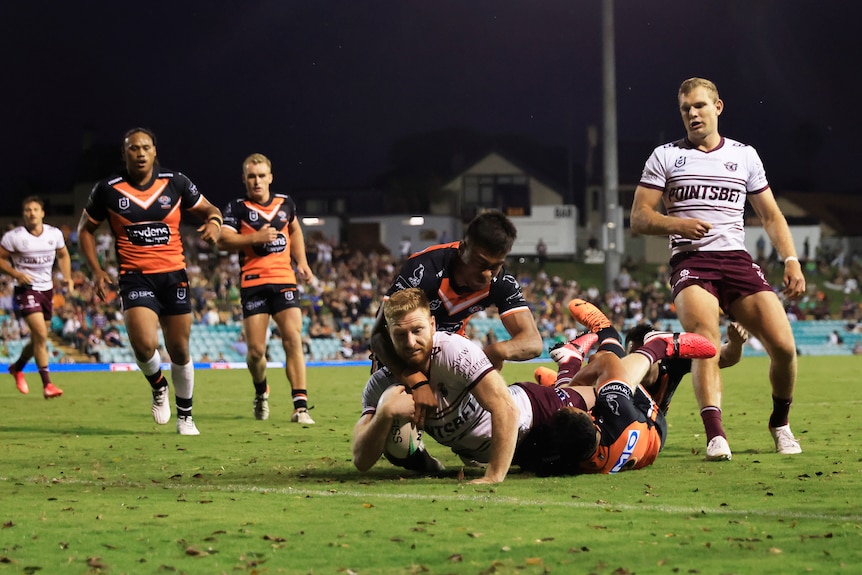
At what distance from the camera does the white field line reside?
Result: 17.2 ft

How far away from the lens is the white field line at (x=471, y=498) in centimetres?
524

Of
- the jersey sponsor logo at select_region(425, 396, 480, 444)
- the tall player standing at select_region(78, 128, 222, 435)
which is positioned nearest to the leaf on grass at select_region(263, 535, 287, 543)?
the jersey sponsor logo at select_region(425, 396, 480, 444)

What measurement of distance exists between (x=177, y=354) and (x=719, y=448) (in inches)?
191

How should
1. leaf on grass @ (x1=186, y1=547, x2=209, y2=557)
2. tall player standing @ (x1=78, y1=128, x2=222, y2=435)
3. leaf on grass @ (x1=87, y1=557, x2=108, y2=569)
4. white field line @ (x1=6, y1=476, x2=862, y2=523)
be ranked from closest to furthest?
leaf on grass @ (x1=87, y1=557, x2=108, y2=569) < leaf on grass @ (x1=186, y1=547, x2=209, y2=557) < white field line @ (x1=6, y1=476, x2=862, y2=523) < tall player standing @ (x1=78, y1=128, x2=222, y2=435)

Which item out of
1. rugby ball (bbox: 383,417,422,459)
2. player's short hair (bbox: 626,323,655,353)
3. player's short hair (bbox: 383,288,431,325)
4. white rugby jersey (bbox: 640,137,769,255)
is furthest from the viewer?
player's short hair (bbox: 626,323,655,353)

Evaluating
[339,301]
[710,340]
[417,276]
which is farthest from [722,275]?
[339,301]

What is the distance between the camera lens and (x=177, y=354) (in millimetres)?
10180

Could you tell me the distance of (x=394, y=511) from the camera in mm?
5477

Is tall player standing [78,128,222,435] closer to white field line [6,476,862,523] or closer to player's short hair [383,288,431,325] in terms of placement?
white field line [6,476,862,523]

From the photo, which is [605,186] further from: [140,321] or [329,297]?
[140,321]

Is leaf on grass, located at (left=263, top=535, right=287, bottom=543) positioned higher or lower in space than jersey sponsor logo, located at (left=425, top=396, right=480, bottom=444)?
lower

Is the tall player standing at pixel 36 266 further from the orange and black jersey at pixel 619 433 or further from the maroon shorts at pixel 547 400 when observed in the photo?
the orange and black jersey at pixel 619 433

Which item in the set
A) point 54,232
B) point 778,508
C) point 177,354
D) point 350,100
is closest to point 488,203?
point 350,100

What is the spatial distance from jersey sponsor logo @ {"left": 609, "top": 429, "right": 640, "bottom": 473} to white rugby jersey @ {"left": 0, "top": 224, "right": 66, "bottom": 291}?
34.3 ft
